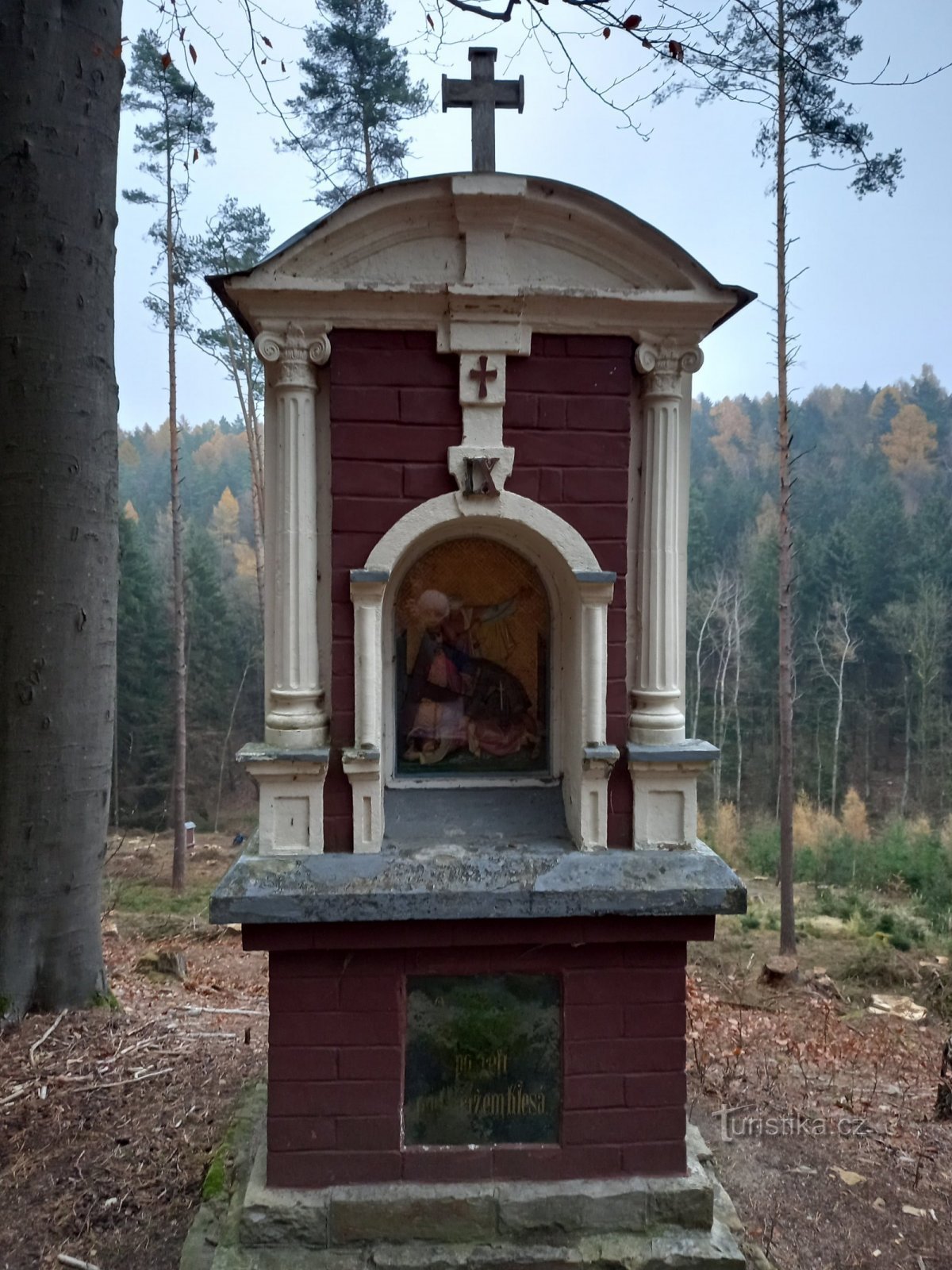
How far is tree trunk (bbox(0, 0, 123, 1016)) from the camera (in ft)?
15.4

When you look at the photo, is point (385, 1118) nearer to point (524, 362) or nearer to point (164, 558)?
point (524, 362)

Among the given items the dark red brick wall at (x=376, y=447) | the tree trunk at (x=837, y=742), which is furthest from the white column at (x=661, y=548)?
the tree trunk at (x=837, y=742)

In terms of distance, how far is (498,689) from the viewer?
138 inches

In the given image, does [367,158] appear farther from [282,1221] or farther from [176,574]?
[282,1221]

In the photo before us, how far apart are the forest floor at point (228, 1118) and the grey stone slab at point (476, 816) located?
1808 mm

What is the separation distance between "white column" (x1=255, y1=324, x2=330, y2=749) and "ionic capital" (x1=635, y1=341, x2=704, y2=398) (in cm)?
127

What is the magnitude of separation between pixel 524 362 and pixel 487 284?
33cm

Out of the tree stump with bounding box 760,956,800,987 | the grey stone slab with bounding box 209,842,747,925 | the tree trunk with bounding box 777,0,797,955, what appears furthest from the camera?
the tree trunk with bounding box 777,0,797,955

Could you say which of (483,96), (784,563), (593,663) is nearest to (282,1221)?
(593,663)

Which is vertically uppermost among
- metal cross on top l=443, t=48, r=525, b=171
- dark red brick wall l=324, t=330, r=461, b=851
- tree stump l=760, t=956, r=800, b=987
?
metal cross on top l=443, t=48, r=525, b=171

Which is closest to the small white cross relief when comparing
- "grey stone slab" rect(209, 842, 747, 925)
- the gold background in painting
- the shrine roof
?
the shrine roof

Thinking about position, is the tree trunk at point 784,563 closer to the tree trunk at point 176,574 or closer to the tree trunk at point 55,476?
the tree trunk at point 55,476

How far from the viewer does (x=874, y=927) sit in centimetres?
1046

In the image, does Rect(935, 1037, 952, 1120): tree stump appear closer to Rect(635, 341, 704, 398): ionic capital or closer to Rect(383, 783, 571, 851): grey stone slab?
Rect(383, 783, 571, 851): grey stone slab
